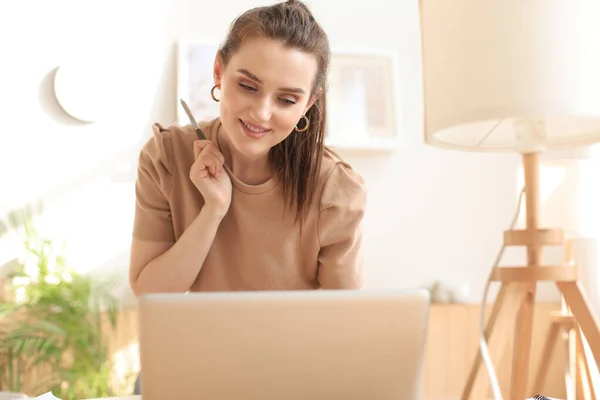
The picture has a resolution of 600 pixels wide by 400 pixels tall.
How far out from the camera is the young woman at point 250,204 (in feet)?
5.19

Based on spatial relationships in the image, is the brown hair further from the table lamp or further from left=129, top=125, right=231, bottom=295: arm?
the table lamp

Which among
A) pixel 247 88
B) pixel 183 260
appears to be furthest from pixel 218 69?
pixel 183 260

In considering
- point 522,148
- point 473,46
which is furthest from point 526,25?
point 522,148

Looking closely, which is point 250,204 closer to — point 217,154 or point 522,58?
point 217,154

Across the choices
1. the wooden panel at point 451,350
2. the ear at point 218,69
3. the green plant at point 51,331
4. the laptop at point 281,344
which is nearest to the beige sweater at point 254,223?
the ear at point 218,69

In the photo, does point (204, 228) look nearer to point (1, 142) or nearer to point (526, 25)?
point (526, 25)

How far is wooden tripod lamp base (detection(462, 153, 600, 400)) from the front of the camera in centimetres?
152

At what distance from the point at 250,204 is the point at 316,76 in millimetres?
323

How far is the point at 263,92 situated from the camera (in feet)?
4.79

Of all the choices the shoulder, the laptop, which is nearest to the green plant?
the shoulder

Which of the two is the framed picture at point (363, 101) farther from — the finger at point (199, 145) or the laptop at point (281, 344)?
the laptop at point (281, 344)

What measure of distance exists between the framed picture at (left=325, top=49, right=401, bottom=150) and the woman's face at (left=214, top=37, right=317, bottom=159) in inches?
72.9

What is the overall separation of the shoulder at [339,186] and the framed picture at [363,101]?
1.67 metres

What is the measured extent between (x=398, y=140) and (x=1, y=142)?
5.73 ft
